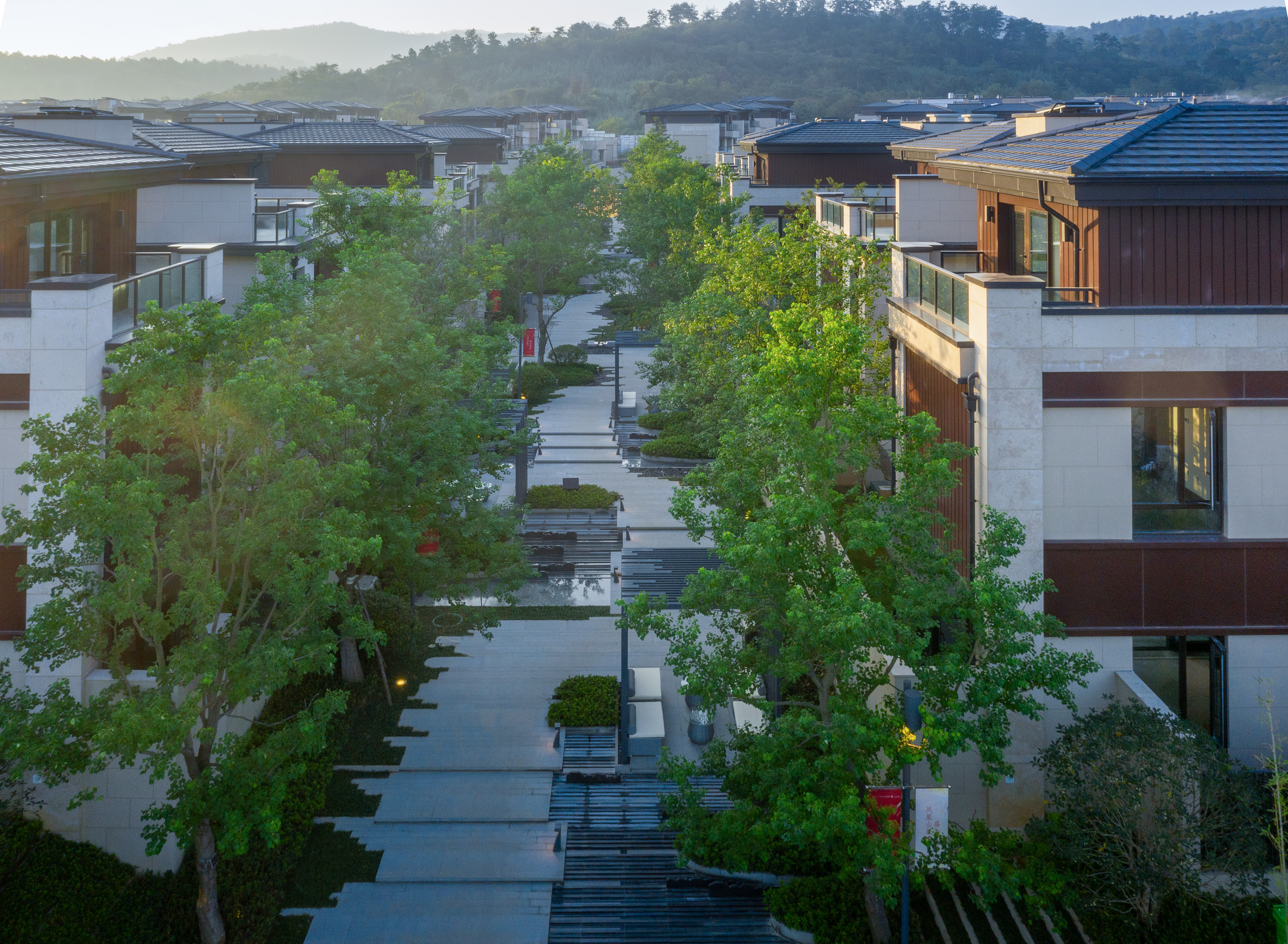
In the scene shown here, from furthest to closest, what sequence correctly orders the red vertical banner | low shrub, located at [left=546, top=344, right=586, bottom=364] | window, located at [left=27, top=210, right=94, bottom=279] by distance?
low shrub, located at [left=546, top=344, right=586, bottom=364], window, located at [left=27, top=210, right=94, bottom=279], the red vertical banner

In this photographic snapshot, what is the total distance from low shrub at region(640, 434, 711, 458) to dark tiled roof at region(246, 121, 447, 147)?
16.9m

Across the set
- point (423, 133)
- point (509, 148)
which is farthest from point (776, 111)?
point (423, 133)

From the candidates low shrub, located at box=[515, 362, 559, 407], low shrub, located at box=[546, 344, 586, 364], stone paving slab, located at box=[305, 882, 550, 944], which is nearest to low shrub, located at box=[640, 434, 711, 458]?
low shrub, located at box=[515, 362, 559, 407]

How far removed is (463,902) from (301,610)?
5.05 metres

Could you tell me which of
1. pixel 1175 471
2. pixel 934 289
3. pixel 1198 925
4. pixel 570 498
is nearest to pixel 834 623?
pixel 1198 925

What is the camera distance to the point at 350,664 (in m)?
23.5

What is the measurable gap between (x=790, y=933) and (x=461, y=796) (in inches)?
255

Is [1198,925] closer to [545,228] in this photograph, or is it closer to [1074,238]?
[1074,238]

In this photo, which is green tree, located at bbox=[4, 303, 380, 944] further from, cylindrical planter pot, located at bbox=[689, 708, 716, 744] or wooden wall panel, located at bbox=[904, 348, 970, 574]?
wooden wall panel, located at bbox=[904, 348, 970, 574]

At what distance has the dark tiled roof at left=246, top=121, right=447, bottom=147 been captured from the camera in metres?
46.9

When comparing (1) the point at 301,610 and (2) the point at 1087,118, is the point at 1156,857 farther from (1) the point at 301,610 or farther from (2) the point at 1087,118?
(2) the point at 1087,118

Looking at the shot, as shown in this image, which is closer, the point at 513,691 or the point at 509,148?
the point at 513,691

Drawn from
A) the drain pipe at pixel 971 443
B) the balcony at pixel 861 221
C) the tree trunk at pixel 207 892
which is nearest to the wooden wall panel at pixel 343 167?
the balcony at pixel 861 221

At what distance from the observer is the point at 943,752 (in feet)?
43.3
